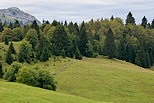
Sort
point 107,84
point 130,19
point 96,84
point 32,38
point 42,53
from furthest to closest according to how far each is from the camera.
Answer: point 130,19
point 32,38
point 42,53
point 107,84
point 96,84

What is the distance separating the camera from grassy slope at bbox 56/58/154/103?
180 ft

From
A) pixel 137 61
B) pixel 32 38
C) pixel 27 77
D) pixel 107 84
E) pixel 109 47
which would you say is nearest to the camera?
pixel 27 77

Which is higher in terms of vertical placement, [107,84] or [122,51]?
[122,51]

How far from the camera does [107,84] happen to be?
64625 millimetres

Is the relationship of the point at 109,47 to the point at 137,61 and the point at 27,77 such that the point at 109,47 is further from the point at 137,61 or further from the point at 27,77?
the point at 27,77

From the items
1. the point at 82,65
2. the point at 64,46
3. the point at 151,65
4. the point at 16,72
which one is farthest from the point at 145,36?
the point at 16,72

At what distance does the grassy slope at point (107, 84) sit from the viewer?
180 feet

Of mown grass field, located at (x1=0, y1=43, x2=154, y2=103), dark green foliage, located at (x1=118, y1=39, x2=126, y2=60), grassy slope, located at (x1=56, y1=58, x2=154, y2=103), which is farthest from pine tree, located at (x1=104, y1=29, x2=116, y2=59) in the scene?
grassy slope, located at (x1=56, y1=58, x2=154, y2=103)

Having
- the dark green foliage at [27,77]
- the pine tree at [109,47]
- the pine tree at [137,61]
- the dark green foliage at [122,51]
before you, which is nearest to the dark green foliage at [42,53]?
the dark green foliage at [27,77]

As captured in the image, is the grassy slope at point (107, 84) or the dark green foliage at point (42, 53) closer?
the grassy slope at point (107, 84)

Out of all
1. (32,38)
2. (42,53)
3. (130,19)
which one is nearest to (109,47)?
(32,38)

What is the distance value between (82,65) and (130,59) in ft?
190

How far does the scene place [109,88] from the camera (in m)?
61.2

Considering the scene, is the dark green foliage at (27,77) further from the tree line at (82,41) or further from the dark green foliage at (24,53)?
the dark green foliage at (24,53)
